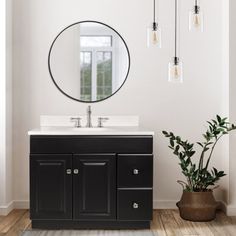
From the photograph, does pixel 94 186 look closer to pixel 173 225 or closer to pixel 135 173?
pixel 135 173

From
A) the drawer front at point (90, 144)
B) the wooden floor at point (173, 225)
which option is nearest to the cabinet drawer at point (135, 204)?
the wooden floor at point (173, 225)

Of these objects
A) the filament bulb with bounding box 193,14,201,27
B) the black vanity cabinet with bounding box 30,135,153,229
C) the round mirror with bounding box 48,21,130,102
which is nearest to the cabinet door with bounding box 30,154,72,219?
the black vanity cabinet with bounding box 30,135,153,229

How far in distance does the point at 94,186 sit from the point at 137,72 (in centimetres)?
111

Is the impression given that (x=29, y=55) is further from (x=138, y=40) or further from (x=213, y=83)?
(x=213, y=83)

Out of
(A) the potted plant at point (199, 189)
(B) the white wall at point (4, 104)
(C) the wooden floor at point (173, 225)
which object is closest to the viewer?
(C) the wooden floor at point (173, 225)

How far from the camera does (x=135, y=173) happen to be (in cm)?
307

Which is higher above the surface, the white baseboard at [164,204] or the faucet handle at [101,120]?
the faucet handle at [101,120]

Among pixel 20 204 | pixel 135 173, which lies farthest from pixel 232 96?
pixel 20 204

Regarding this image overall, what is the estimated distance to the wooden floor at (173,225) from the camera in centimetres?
300

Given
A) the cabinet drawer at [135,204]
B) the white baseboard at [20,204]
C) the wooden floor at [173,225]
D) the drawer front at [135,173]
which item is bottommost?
the wooden floor at [173,225]

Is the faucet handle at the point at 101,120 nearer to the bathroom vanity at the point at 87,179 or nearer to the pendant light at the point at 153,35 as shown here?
the bathroom vanity at the point at 87,179

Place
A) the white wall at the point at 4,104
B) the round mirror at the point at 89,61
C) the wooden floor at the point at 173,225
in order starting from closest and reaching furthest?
the wooden floor at the point at 173,225 → the white wall at the point at 4,104 → the round mirror at the point at 89,61

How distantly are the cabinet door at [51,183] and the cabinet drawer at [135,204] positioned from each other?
0.36m

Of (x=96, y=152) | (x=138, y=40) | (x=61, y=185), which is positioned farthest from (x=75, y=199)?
(x=138, y=40)
